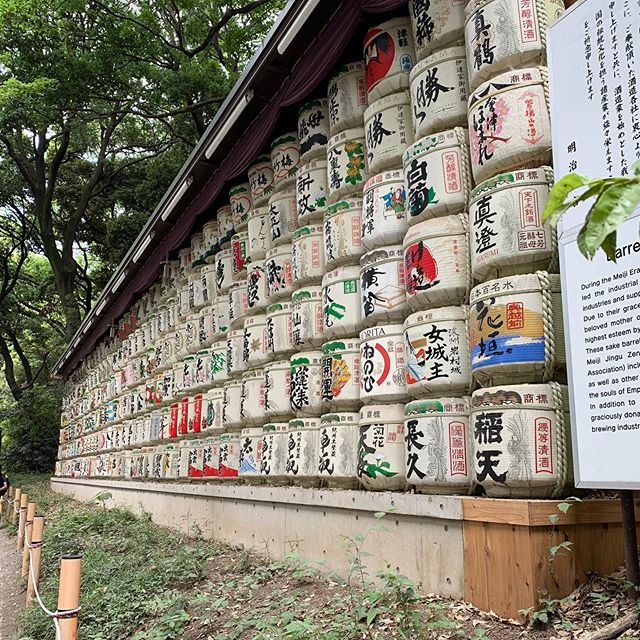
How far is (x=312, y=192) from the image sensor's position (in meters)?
6.16

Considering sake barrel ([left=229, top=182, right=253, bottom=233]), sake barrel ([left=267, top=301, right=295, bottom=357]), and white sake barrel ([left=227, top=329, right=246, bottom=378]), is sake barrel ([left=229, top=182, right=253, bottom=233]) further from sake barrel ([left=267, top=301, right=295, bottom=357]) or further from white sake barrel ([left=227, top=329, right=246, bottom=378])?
sake barrel ([left=267, top=301, right=295, bottom=357])

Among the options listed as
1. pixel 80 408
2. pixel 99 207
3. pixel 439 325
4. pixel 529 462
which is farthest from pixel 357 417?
pixel 99 207

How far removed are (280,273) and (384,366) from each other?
2.34m

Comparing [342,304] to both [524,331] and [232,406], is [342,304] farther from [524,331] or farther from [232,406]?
[232,406]

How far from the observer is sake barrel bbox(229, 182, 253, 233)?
788 cm

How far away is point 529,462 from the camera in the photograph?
11.3 feet

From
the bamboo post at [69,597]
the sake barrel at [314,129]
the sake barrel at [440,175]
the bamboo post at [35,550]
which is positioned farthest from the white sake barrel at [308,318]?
the bamboo post at [35,550]

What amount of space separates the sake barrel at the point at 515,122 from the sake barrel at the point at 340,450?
223cm

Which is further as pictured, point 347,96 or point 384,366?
point 347,96

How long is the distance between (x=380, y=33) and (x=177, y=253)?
656cm

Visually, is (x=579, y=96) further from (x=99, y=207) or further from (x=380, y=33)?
(x=99, y=207)

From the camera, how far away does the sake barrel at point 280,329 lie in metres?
6.43

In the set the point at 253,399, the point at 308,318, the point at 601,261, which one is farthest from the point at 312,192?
the point at 601,261

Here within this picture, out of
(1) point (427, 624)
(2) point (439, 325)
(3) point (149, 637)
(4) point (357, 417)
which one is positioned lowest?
(3) point (149, 637)
